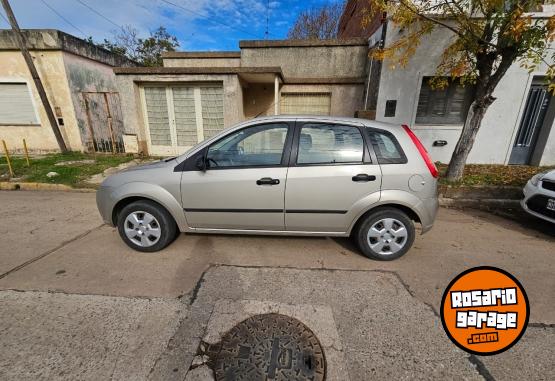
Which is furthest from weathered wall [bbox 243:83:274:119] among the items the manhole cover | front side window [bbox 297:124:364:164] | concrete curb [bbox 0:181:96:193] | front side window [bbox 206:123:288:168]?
the manhole cover

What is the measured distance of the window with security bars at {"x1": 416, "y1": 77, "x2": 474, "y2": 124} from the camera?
6.94 meters

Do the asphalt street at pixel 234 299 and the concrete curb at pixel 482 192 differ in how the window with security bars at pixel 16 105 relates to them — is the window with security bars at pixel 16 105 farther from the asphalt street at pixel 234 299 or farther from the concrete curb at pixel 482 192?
the concrete curb at pixel 482 192

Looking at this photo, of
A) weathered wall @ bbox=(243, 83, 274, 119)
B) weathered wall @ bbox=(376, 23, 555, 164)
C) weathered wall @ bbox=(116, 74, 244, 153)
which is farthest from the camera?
weathered wall @ bbox=(243, 83, 274, 119)

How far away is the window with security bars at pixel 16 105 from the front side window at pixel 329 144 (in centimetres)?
1134

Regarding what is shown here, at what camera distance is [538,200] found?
3.61 m

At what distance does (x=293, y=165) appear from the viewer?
273cm

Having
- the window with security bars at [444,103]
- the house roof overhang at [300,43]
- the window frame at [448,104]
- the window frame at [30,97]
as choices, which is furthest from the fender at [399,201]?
the window frame at [30,97]

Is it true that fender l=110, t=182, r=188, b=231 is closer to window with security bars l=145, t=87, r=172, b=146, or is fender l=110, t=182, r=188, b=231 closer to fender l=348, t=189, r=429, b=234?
fender l=348, t=189, r=429, b=234

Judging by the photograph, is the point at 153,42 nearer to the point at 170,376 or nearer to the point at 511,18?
the point at 511,18

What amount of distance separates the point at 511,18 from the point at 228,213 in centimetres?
506

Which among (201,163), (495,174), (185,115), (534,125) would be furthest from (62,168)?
(534,125)

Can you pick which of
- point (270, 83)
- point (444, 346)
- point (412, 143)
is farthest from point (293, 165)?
point (270, 83)

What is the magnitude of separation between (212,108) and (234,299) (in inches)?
286

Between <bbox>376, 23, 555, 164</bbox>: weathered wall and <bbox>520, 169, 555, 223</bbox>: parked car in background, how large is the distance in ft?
12.0
